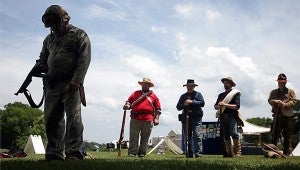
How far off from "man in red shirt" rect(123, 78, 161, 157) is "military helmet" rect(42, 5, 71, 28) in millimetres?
5295

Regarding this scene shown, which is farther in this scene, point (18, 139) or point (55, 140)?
point (18, 139)

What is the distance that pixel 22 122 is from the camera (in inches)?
3435

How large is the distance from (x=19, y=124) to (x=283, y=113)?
83399 millimetres

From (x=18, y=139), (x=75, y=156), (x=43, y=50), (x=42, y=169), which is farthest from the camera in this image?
(x=18, y=139)

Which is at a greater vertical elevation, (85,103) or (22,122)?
(22,122)

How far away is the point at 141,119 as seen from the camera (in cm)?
A: 1135

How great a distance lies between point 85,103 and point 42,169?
1.79m

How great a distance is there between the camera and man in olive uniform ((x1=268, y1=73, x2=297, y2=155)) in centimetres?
1046

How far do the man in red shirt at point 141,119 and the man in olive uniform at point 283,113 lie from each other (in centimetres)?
322

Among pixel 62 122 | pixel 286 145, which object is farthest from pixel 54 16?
pixel 286 145

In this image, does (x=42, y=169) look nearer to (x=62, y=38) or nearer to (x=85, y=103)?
(x=85, y=103)

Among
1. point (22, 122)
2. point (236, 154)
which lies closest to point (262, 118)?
point (22, 122)

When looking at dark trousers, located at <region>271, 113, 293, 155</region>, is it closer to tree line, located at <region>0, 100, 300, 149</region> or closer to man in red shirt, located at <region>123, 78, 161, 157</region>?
man in red shirt, located at <region>123, 78, 161, 157</region>

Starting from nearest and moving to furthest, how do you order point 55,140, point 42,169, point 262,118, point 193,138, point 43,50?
point 42,169 → point 55,140 → point 43,50 → point 193,138 → point 262,118
